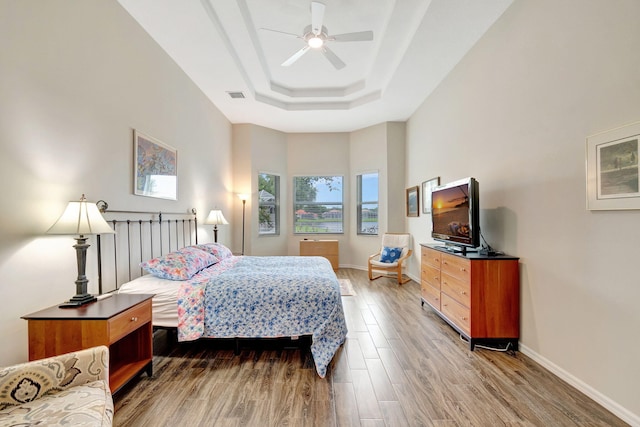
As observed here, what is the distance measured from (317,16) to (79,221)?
2.58 m

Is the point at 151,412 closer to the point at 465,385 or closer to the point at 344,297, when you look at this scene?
the point at 465,385

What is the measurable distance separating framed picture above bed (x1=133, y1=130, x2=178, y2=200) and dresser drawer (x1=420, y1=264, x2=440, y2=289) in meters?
3.39

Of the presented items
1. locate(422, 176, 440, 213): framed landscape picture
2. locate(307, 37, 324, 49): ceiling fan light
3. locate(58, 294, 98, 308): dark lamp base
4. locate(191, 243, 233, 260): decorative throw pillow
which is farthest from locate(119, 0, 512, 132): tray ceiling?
locate(58, 294, 98, 308): dark lamp base

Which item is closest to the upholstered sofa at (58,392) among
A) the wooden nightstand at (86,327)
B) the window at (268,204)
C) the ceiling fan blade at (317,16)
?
the wooden nightstand at (86,327)

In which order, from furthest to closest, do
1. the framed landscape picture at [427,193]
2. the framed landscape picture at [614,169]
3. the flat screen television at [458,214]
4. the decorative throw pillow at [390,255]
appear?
the decorative throw pillow at [390,255], the framed landscape picture at [427,193], the flat screen television at [458,214], the framed landscape picture at [614,169]

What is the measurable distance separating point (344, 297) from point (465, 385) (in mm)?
2321

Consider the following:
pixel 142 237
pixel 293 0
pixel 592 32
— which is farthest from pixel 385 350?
pixel 293 0

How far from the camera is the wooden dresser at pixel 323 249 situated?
20.7 ft

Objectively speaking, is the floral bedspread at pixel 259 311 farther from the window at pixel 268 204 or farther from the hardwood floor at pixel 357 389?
the window at pixel 268 204

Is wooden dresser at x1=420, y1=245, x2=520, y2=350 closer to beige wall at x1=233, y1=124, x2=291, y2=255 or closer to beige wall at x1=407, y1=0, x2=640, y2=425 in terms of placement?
beige wall at x1=407, y1=0, x2=640, y2=425

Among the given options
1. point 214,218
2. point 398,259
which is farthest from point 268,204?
point 398,259

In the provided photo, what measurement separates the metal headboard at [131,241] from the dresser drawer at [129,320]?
560mm

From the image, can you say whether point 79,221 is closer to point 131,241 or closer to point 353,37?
point 131,241

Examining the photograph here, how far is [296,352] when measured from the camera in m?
2.63
